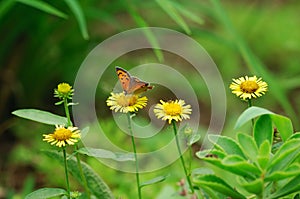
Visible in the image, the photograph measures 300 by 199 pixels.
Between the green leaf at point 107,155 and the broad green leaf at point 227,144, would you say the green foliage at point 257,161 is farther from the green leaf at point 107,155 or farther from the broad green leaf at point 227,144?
the green leaf at point 107,155

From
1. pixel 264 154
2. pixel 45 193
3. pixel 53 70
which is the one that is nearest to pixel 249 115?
pixel 264 154

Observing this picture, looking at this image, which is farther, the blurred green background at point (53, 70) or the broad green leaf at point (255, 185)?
the blurred green background at point (53, 70)

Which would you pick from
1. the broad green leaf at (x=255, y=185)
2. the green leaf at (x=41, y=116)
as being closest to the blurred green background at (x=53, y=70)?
the green leaf at (x=41, y=116)

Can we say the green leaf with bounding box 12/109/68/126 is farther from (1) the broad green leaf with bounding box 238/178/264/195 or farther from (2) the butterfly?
(1) the broad green leaf with bounding box 238/178/264/195

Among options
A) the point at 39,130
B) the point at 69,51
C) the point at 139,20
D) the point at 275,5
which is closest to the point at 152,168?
the point at 139,20

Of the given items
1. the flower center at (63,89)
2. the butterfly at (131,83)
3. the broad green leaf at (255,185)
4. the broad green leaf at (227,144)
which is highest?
the flower center at (63,89)

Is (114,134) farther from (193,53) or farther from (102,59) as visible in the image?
(193,53)
